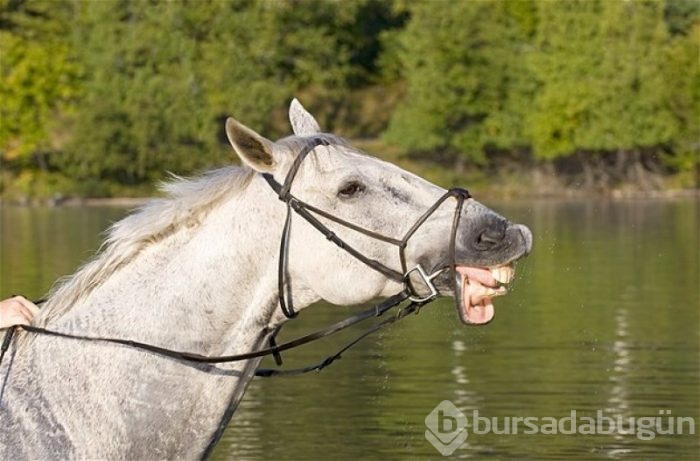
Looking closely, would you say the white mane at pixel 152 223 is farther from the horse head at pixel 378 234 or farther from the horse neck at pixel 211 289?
the horse head at pixel 378 234

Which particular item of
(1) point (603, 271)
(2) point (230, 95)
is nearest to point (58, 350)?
(1) point (603, 271)

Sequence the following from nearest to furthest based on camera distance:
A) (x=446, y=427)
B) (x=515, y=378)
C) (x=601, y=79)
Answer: (x=446, y=427) → (x=515, y=378) → (x=601, y=79)

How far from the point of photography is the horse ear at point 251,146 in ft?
16.3

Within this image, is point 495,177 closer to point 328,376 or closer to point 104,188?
point 104,188

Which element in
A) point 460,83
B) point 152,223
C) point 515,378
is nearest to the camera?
point 152,223

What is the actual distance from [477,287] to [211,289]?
82 centimetres

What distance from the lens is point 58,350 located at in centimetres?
533

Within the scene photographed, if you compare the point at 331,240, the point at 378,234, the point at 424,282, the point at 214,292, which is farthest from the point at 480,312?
the point at 214,292

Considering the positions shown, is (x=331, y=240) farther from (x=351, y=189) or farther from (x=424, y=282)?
(x=424, y=282)

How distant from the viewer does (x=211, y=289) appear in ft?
17.3

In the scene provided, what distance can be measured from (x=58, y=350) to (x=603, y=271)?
23.5 m

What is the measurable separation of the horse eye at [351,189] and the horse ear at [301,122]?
0.38 metres

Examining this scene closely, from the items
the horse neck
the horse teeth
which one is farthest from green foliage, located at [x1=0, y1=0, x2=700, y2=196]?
the horse teeth

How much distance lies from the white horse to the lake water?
843mm
